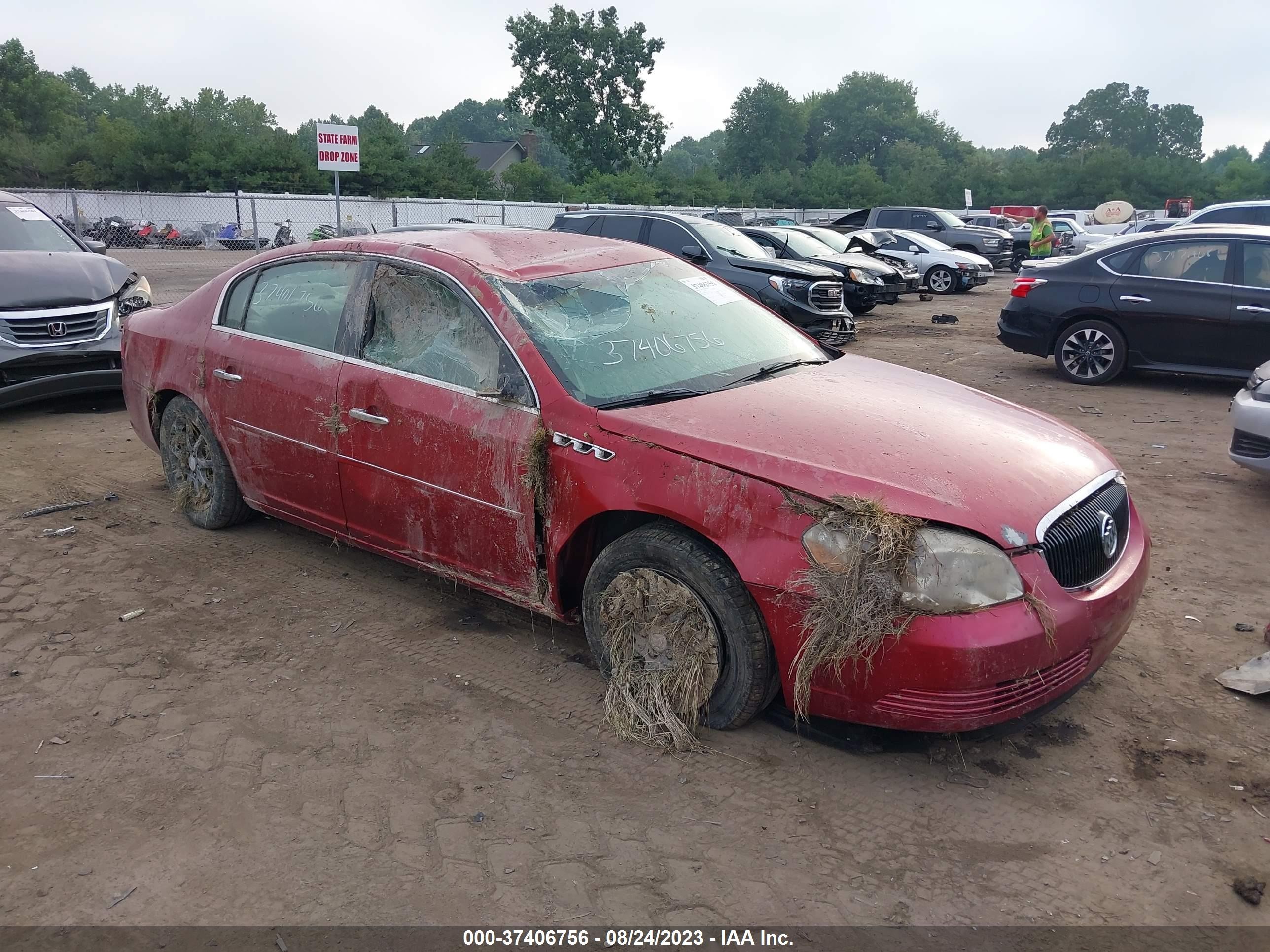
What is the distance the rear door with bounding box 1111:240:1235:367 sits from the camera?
9125mm

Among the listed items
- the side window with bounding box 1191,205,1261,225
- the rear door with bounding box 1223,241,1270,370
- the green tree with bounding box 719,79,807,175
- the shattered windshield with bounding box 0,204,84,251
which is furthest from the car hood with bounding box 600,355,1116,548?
the green tree with bounding box 719,79,807,175

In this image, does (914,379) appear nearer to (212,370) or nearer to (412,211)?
(212,370)

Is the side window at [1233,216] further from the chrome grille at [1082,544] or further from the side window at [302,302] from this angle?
the side window at [302,302]

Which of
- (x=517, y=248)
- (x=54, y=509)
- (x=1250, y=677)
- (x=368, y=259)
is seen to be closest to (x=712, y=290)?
(x=517, y=248)

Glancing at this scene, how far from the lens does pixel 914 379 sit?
4.36 m

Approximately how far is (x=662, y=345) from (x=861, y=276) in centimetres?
1246

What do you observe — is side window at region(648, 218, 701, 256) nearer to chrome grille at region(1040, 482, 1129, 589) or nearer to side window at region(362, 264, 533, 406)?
side window at region(362, 264, 533, 406)

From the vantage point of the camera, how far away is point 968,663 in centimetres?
291

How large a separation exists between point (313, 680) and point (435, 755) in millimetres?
787

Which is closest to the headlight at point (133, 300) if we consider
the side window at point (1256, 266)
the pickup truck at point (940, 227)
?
the side window at point (1256, 266)

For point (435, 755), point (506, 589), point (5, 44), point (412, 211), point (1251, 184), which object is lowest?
point (435, 755)

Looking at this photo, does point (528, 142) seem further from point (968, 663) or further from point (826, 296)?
point (968, 663)

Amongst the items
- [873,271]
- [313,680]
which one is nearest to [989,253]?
[873,271]

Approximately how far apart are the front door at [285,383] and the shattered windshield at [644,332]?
3.44ft
